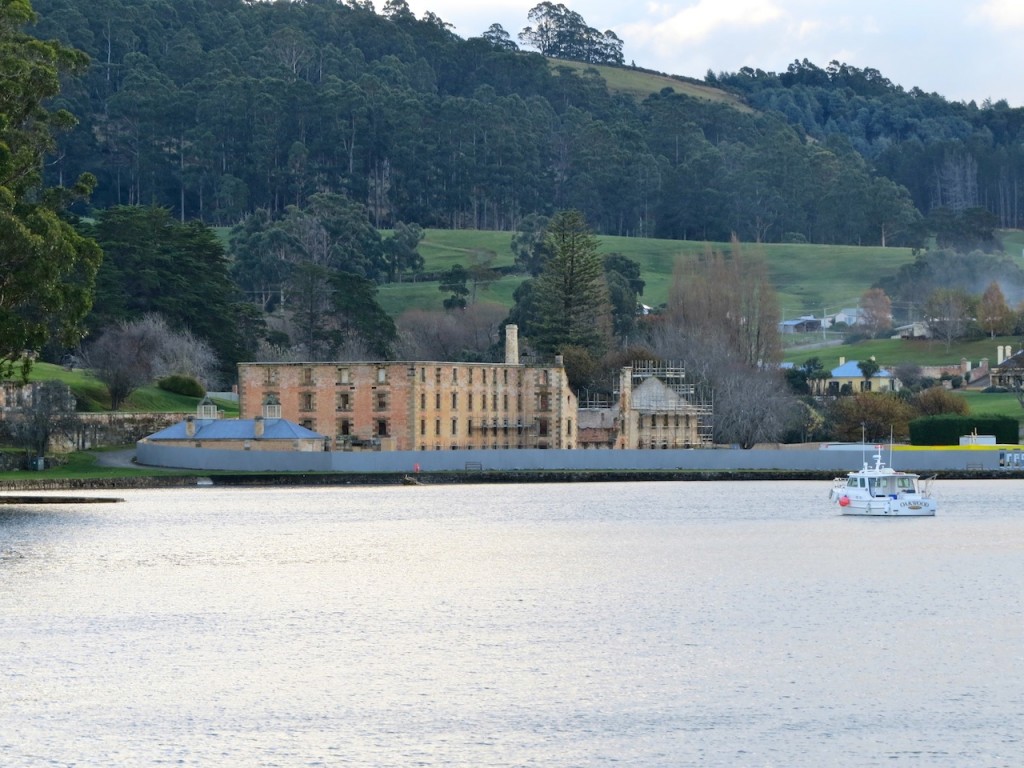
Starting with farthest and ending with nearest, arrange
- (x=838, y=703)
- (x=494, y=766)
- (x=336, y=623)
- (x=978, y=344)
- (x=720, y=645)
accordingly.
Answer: (x=978, y=344), (x=336, y=623), (x=720, y=645), (x=838, y=703), (x=494, y=766)

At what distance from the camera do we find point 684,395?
141 meters

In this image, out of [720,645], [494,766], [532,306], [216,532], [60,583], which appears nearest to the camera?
[494,766]

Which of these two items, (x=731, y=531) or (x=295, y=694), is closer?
(x=295, y=694)

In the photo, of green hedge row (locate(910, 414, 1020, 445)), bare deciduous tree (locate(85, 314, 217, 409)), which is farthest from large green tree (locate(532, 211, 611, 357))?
green hedge row (locate(910, 414, 1020, 445))

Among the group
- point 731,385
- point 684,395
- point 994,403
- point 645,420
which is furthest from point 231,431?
point 994,403

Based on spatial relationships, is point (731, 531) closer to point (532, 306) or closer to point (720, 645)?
point (720, 645)

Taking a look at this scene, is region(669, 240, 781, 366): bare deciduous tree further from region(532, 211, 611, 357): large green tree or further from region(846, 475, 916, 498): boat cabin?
region(846, 475, 916, 498): boat cabin

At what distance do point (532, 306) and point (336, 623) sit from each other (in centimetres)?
12273

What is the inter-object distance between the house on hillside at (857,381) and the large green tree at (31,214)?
9139 centimetres

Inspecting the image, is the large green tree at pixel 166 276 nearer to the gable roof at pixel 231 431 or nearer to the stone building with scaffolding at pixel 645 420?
the stone building with scaffolding at pixel 645 420

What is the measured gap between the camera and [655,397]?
137 meters

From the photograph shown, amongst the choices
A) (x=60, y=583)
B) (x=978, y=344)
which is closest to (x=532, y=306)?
(x=978, y=344)

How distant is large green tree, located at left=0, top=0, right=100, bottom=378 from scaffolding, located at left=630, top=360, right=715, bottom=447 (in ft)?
184

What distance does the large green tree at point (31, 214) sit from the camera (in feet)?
266
